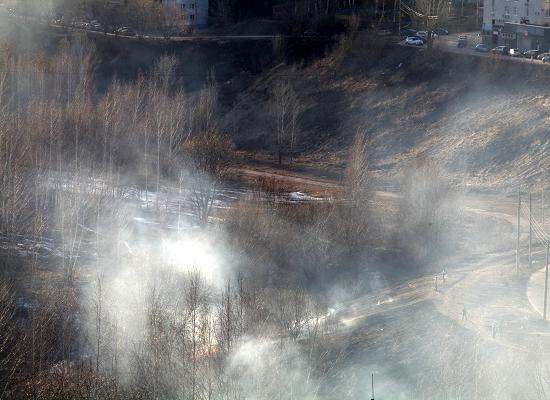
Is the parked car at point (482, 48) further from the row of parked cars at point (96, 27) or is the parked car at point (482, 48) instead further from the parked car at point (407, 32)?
the row of parked cars at point (96, 27)

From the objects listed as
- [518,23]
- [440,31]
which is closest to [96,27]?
[440,31]

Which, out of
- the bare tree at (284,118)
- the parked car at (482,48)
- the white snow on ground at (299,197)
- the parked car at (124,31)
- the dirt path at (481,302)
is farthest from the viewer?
the parked car at (124,31)

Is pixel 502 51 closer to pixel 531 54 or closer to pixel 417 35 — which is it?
pixel 531 54

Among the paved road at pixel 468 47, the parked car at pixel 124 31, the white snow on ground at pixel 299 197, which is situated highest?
the paved road at pixel 468 47

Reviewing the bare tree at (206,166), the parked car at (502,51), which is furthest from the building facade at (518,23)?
the bare tree at (206,166)

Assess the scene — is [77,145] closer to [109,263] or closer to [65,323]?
[109,263]
